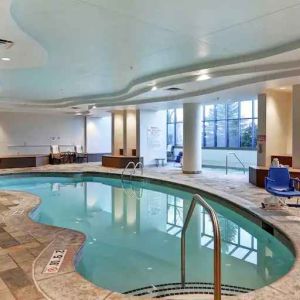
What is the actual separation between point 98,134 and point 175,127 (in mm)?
4742

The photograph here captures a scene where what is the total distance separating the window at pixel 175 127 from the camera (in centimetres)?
1808

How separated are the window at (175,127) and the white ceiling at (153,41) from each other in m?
8.77

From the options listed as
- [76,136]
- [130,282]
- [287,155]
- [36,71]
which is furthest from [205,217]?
[76,136]

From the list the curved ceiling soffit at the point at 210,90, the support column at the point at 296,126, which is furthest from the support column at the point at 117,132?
the support column at the point at 296,126

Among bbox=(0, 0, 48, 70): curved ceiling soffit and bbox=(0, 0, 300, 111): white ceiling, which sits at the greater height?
bbox=(0, 0, 300, 111): white ceiling

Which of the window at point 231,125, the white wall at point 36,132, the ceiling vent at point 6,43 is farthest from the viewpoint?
the white wall at point 36,132

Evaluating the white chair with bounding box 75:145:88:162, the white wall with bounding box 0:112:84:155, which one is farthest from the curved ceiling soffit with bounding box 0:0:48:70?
the white chair with bounding box 75:145:88:162

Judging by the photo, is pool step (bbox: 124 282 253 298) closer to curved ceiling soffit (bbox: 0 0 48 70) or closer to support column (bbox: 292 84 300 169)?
curved ceiling soffit (bbox: 0 0 48 70)

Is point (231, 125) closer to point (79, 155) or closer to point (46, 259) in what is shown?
point (79, 155)

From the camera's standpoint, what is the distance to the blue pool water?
147 inches

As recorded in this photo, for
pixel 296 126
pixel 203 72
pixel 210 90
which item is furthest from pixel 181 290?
pixel 210 90

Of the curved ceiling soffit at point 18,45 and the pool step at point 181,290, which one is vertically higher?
the curved ceiling soffit at point 18,45

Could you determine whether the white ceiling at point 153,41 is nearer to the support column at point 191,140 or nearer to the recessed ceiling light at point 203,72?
the recessed ceiling light at point 203,72

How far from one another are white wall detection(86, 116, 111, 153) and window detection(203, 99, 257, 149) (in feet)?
20.4
